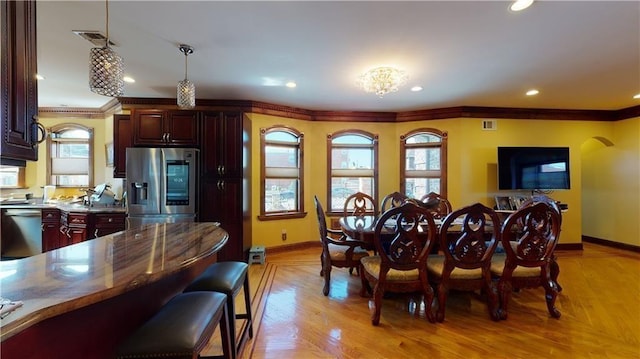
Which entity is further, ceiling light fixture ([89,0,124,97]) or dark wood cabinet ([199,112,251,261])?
dark wood cabinet ([199,112,251,261])

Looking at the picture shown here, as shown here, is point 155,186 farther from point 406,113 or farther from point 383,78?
point 406,113

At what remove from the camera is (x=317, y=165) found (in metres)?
5.14

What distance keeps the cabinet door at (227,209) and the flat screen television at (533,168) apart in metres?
4.18

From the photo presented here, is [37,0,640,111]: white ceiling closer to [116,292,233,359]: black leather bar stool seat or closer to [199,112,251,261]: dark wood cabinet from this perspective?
[199,112,251,261]: dark wood cabinet

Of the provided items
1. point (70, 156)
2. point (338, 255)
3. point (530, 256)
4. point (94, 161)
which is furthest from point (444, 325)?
point (70, 156)

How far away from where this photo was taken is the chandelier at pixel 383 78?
2973 mm

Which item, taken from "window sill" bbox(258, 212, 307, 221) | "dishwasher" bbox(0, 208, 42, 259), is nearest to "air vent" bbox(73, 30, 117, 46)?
"window sill" bbox(258, 212, 307, 221)

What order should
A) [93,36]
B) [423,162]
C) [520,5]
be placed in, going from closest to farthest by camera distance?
[520,5] → [93,36] → [423,162]

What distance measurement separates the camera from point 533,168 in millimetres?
4730

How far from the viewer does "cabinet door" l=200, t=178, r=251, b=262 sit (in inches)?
153

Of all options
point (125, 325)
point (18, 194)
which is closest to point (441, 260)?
point (125, 325)

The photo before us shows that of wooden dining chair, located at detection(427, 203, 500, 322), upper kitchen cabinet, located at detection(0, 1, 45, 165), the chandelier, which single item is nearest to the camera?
upper kitchen cabinet, located at detection(0, 1, 45, 165)

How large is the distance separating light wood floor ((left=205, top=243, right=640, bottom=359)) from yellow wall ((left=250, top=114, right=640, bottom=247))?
155 cm

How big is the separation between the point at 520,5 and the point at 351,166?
354 centimetres
